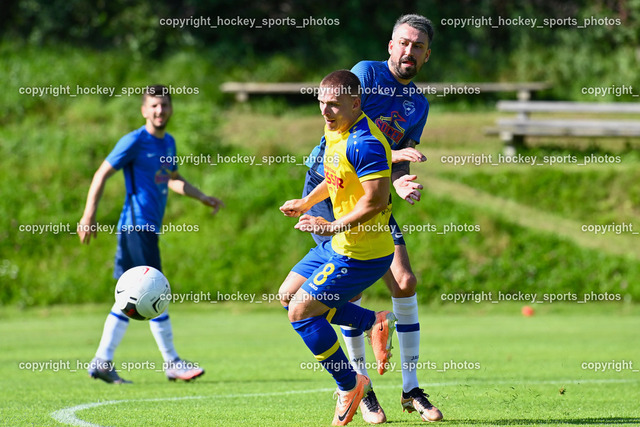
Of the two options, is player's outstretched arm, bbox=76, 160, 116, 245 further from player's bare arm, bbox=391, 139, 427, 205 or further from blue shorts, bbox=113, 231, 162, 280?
player's bare arm, bbox=391, 139, 427, 205

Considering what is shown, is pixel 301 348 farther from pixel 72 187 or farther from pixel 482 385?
pixel 72 187

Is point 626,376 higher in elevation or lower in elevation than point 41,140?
lower

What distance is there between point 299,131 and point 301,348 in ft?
39.3

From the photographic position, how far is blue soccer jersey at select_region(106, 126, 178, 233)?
8898 millimetres

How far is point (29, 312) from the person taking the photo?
17.4 meters

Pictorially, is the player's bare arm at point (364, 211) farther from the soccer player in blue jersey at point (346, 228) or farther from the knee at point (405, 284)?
the knee at point (405, 284)

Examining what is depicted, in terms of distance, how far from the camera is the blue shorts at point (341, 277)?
5762 millimetres

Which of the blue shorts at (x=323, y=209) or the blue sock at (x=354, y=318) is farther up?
the blue shorts at (x=323, y=209)

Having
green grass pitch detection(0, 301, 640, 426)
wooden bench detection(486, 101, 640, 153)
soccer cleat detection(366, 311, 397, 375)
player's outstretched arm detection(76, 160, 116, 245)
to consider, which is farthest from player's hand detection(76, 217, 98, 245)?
wooden bench detection(486, 101, 640, 153)

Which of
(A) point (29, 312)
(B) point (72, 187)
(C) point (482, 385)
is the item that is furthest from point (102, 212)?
(C) point (482, 385)

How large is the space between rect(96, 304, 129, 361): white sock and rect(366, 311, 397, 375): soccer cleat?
135 inches

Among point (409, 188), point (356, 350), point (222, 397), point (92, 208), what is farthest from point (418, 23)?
point (92, 208)

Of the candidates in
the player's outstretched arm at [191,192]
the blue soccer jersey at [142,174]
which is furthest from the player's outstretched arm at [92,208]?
the player's outstretched arm at [191,192]

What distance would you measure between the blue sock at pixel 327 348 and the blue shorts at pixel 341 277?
0.16m
